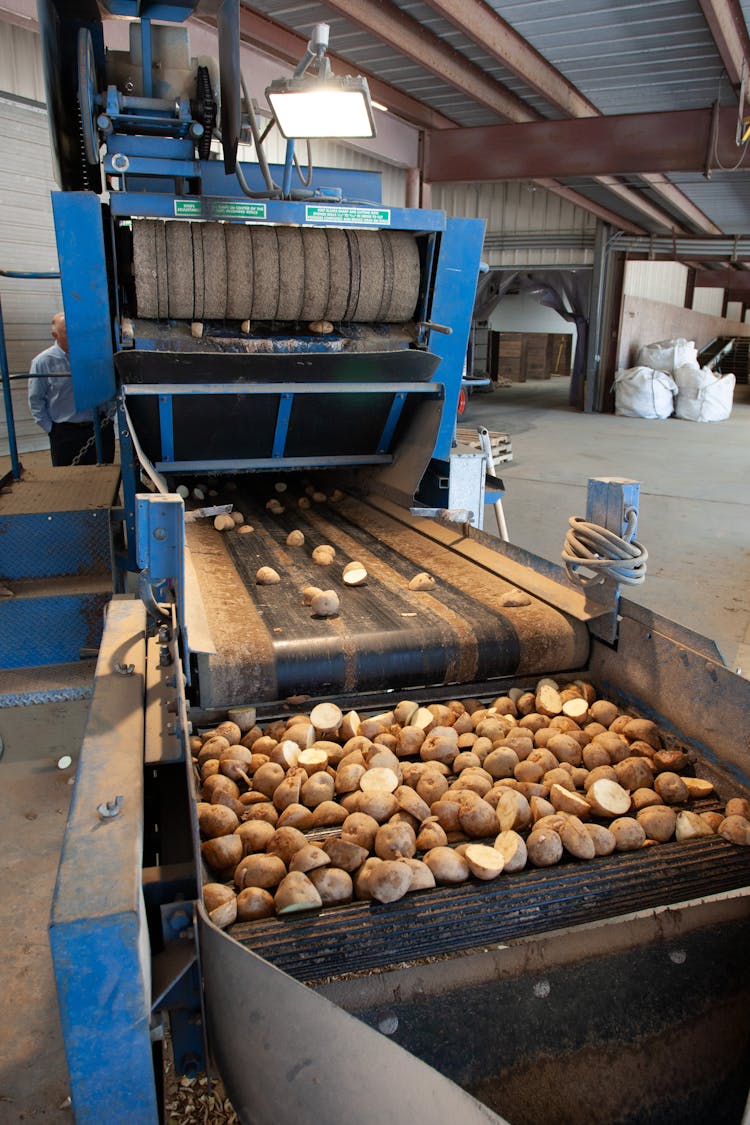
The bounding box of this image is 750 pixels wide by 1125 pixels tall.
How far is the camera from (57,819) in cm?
302

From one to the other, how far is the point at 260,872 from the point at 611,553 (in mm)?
1367

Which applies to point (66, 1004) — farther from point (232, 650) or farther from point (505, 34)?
point (505, 34)

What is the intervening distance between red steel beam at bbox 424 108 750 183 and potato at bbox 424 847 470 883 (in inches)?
333

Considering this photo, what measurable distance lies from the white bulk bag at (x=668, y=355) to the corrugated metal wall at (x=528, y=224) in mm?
2269

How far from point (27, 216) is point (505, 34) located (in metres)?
4.80

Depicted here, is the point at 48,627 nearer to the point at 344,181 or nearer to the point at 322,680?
the point at 322,680

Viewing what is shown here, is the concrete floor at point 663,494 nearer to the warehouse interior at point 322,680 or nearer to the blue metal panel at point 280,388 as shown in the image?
the warehouse interior at point 322,680

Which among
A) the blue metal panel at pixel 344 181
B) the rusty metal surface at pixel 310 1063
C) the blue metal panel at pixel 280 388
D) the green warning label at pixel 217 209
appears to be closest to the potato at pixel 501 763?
the rusty metal surface at pixel 310 1063

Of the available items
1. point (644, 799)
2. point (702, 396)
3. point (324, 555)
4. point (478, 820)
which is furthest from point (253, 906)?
point (702, 396)

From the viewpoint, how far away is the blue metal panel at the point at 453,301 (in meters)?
3.77

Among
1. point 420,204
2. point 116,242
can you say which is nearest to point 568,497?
point 420,204

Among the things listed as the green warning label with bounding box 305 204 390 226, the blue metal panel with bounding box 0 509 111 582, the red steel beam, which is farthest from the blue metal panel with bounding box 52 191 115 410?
the red steel beam

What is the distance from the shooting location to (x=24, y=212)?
8031 millimetres

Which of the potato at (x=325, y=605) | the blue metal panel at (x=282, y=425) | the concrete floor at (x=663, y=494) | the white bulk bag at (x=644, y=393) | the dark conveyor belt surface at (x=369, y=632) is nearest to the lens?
the dark conveyor belt surface at (x=369, y=632)
